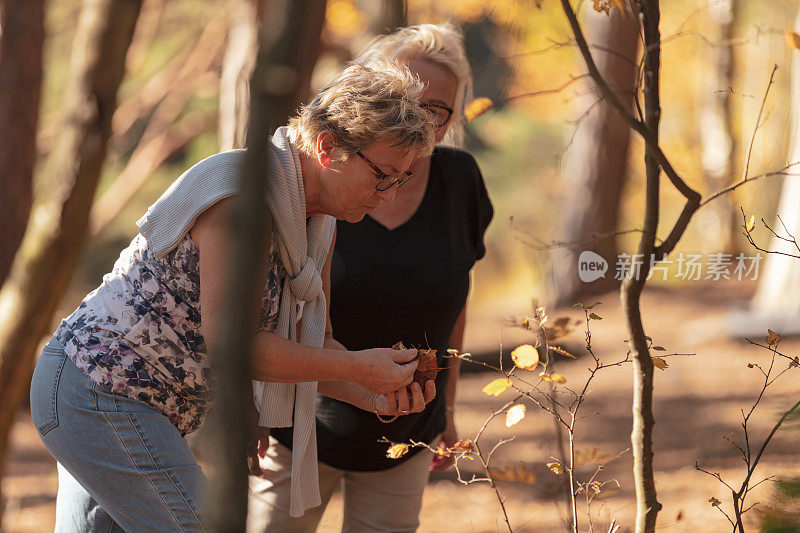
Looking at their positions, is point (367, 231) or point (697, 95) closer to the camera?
point (367, 231)

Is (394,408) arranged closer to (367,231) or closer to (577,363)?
(367,231)

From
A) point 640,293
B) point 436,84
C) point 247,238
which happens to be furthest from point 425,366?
point 247,238

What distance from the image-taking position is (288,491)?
7.19 feet

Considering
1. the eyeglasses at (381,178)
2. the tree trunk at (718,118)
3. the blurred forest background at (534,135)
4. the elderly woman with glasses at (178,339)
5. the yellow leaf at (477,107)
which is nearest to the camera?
the elderly woman with glasses at (178,339)

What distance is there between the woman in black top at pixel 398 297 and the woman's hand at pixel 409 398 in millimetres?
341

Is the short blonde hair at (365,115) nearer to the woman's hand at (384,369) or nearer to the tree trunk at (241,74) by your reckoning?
the woman's hand at (384,369)

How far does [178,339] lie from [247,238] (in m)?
0.88

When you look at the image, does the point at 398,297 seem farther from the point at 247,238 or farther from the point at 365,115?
the point at 247,238

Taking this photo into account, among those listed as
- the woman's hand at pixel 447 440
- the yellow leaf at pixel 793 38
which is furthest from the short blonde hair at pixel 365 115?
the woman's hand at pixel 447 440

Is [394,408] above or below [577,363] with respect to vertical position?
above

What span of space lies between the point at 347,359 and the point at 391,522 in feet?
3.02

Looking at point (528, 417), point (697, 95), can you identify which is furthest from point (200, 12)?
point (528, 417)

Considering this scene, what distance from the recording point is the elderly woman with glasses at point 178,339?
5.11ft

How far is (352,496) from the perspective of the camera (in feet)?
7.78
